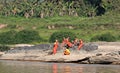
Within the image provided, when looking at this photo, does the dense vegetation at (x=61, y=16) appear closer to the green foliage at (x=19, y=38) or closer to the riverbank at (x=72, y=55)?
the green foliage at (x=19, y=38)

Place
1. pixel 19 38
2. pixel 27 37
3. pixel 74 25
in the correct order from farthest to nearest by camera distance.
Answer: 1. pixel 74 25
2. pixel 19 38
3. pixel 27 37

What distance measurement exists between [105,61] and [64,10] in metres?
76.6

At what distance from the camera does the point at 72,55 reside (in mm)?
43938

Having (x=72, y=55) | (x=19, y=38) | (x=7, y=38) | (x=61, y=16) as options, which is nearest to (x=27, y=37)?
(x=19, y=38)

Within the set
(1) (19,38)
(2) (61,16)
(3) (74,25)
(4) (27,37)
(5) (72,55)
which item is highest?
(2) (61,16)

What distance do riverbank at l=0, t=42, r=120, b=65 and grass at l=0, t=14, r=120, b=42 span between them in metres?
31.4

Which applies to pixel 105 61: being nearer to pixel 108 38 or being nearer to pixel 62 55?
pixel 62 55

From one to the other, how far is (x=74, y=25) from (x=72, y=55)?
51066mm

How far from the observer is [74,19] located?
10844 cm

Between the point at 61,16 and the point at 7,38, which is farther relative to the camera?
the point at 61,16

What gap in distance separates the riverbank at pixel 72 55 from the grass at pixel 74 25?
103ft

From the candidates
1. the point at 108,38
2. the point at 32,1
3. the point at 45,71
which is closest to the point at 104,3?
the point at 32,1

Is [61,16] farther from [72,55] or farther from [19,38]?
[72,55]

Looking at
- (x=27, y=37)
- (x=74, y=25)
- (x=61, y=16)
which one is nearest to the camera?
(x=27, y=37)
